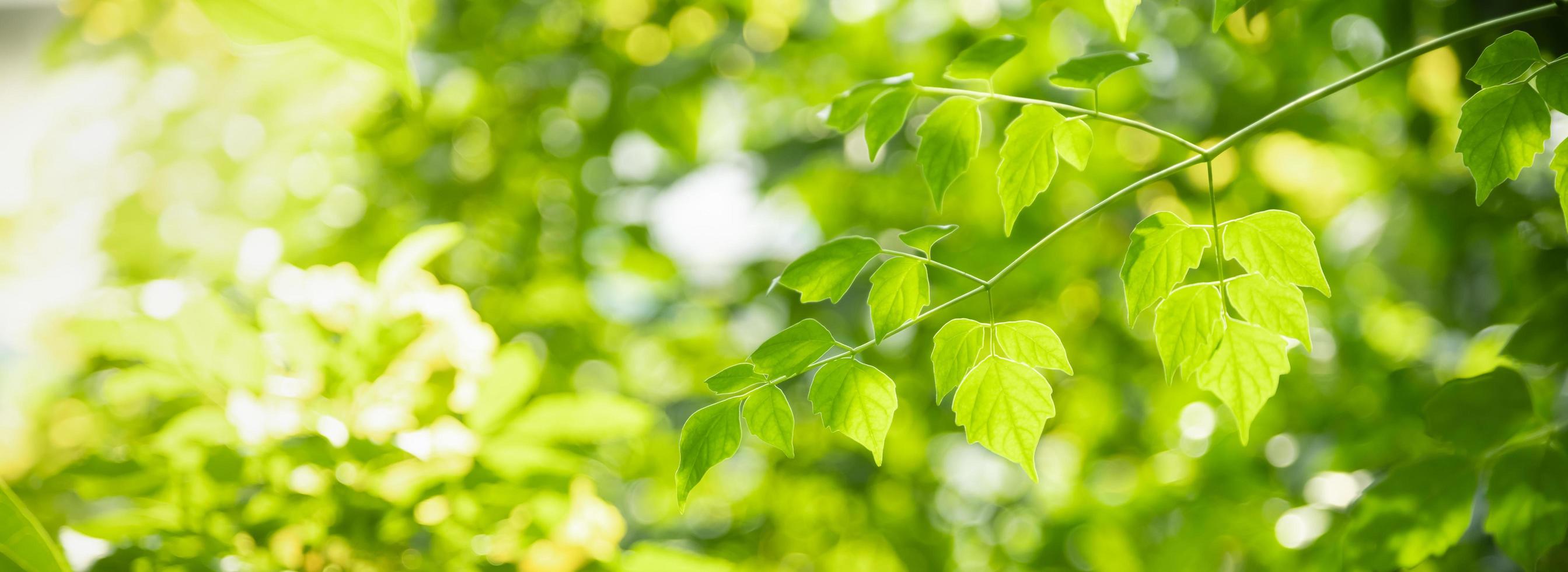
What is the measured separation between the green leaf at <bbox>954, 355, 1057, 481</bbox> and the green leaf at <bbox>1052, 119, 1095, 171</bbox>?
9cm

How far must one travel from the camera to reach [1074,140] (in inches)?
13.5

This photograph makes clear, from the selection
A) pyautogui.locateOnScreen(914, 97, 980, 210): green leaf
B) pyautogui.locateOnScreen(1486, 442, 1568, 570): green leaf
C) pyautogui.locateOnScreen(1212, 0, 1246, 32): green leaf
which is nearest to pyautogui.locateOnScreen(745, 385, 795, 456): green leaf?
pyautogui.locateOnScreen(914, 97, 980, 210): green leaf

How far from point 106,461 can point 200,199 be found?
2.75 ft

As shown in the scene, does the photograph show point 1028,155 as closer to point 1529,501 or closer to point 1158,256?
point 1158,256

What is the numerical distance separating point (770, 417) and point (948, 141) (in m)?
0.14

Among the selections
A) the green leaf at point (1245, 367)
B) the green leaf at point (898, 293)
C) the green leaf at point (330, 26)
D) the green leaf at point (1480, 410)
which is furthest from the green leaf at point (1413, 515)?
the green leaf at point (330, 26)

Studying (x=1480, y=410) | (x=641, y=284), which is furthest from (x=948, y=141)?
(x=641, y=284)

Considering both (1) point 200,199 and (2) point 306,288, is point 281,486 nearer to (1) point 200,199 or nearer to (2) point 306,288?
(2) point 306,288

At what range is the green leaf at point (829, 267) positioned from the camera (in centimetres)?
35

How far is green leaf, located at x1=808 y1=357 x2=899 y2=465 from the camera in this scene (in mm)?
346

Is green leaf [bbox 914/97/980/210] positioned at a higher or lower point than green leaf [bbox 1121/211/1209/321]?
higher

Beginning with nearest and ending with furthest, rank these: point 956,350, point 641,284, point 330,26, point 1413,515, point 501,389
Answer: point 330,26 < point 956,350 < point 1413,515 < point 501,389 < point 641,284

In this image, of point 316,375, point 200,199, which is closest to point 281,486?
Answer: point 316,375

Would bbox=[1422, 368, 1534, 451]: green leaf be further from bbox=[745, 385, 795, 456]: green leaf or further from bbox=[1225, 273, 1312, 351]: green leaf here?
bbox=[745, 385, 795, 456]: green leaf
